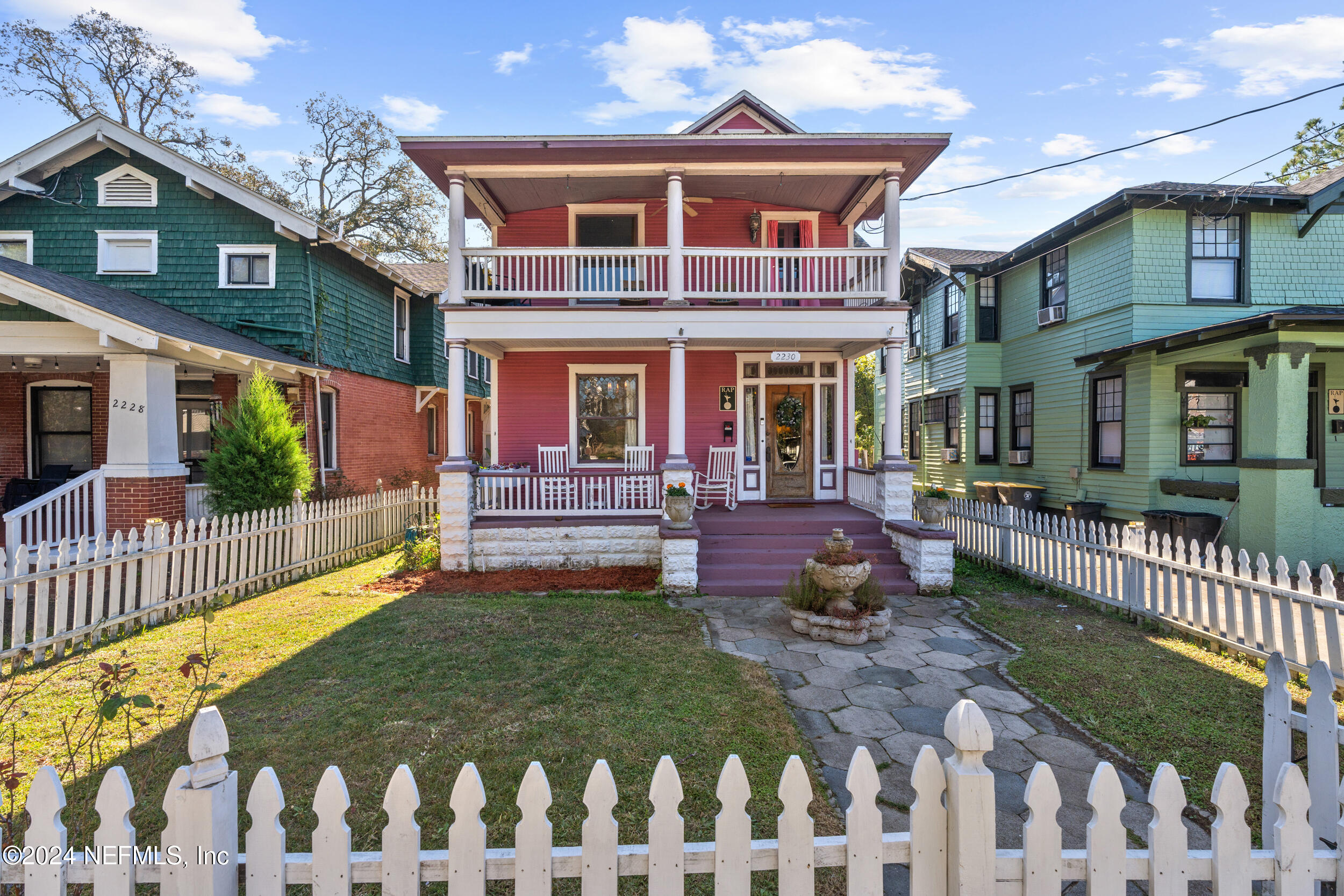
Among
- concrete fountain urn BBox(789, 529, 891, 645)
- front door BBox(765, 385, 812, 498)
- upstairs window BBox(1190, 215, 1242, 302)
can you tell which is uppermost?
upstairs window BBox(1190, 215, 1242, 302)

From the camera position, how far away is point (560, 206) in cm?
1130

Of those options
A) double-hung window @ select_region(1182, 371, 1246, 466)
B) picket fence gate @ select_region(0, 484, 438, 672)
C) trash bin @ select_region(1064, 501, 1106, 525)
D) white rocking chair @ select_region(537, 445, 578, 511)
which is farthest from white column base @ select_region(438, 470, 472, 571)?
double-hung window @ select_region(1182, 371, 1246, 466)

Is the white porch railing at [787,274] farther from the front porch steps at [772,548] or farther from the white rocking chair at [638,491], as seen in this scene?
the front porch steps at [772,548]

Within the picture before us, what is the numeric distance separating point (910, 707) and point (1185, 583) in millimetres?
3774

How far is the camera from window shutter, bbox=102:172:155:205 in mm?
11547

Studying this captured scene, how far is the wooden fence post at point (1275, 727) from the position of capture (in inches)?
86.7

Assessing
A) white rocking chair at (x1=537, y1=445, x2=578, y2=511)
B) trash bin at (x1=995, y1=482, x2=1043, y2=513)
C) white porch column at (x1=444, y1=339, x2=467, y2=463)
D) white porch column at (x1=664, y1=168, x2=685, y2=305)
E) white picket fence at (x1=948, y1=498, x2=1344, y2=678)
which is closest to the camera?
white picket fence at (x1=948, y1=498, x2=1344, y2=678)

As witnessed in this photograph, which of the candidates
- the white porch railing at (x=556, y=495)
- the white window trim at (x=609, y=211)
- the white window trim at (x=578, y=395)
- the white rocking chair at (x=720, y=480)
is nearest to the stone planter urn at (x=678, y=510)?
the white porch railing at (x=556, y=495)

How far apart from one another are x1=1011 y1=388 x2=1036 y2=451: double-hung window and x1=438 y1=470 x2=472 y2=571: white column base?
13.2 metres

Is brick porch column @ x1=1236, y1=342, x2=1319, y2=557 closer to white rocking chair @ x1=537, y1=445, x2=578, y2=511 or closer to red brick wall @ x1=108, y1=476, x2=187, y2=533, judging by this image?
white rocking chair @ x1=537, y1=445, x2=578, y2=511

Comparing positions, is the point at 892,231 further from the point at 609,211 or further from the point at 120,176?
the point at 120,176

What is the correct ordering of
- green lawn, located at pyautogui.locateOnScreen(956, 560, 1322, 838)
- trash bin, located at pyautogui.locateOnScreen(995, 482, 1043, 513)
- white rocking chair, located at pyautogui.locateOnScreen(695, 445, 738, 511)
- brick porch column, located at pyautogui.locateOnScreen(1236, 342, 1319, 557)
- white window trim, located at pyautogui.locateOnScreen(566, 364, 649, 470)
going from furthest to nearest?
trash bin, located at pyautogui.locateOnScreen(995, 482, 1043, 513) < white window trim, located at pyautogui.locateOnScreen(566, 364, 649, 470) < white rocking chair, located at pyautogui.locateOnScreen(695, 445, 738, 511) < brick porch column, located at pyautogui.locateOnScreen(1236, 342, 1319, 557) < green lawn, located at pyautogui.locateOnScreen(956, 560, 1322, 838)

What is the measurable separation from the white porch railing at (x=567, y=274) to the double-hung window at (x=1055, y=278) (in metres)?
9.49

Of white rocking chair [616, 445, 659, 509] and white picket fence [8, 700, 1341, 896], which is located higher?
white rocking chair [616, 445, 659, 509]
